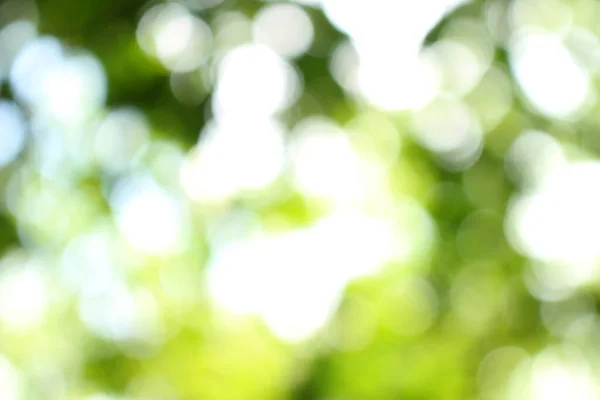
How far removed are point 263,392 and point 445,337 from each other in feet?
0.68

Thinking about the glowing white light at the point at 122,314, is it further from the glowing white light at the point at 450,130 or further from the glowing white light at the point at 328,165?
the glowing white light at the point at 450,130

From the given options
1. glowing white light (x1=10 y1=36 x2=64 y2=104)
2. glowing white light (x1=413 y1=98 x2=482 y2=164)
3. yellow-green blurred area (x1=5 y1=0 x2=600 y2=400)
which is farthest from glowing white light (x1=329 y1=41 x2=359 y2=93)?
glowing white light (x1=10 y1=36 x2=64 y2=104)

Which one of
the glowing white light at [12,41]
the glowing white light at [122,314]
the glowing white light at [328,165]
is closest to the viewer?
the glowing white light at [12,41]

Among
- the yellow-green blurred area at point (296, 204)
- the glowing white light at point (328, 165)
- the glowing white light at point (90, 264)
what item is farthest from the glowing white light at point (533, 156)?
the glowing white light at point (90, 264)

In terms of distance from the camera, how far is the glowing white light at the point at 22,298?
713mm

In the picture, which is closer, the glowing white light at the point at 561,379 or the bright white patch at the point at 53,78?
the bright white patch at the point at 53,78

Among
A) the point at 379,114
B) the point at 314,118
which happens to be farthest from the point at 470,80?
the point at 314,118

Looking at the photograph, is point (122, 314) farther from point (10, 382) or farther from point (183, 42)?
point (183, 42)

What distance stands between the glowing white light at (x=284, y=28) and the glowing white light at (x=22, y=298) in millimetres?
335

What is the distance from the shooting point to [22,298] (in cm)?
81

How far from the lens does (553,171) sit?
0.77m

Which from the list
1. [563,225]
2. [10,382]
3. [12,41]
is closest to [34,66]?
[12,41]

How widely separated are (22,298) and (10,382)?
10 centimetres

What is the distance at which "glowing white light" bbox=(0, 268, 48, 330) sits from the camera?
71 centimetres
